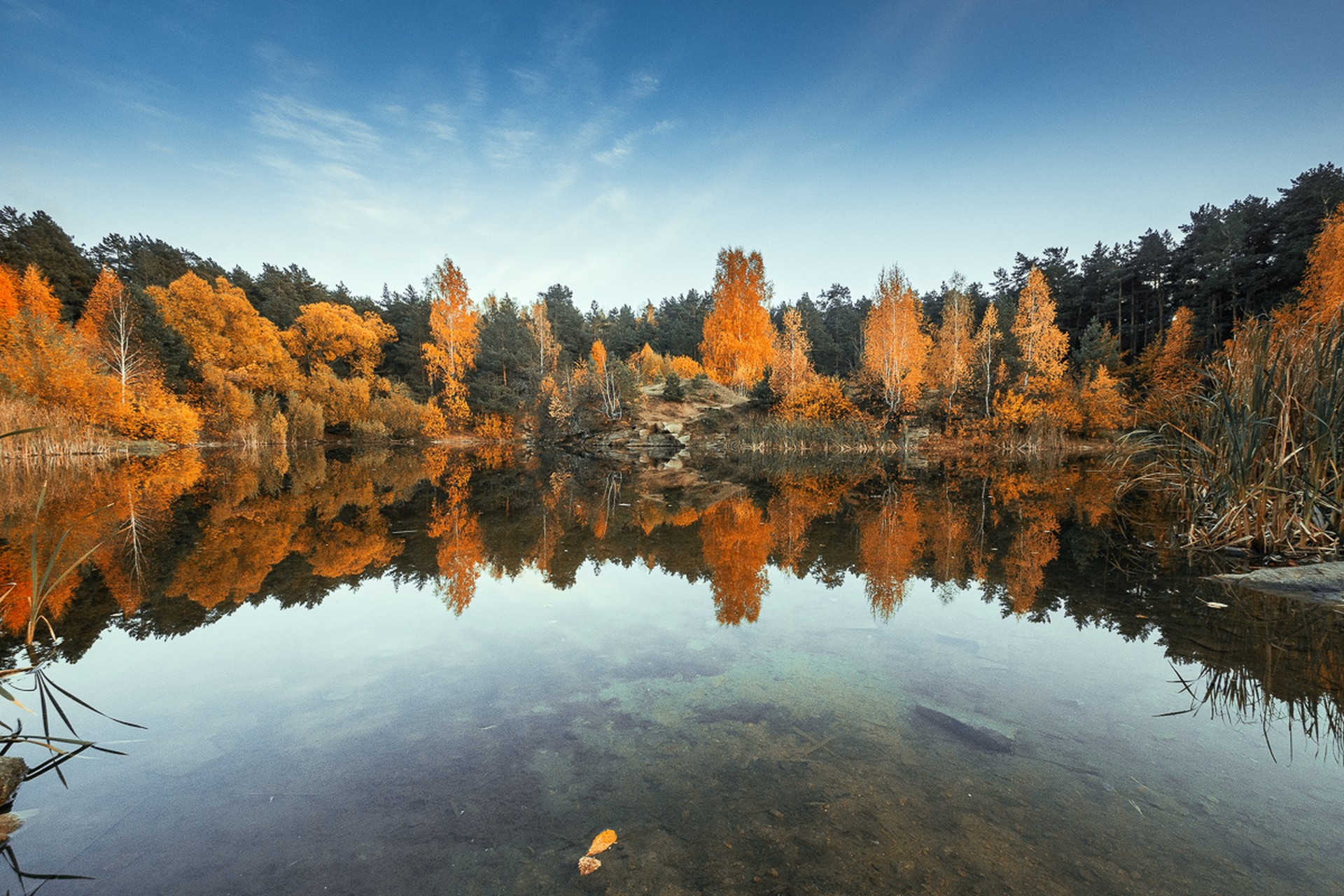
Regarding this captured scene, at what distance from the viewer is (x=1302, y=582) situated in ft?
17.3

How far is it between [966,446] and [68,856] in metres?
38.0

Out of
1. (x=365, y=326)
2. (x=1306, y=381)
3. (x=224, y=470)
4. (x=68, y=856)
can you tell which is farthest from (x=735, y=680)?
(x=365, y=326)

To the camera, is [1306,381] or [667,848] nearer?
[667,848]

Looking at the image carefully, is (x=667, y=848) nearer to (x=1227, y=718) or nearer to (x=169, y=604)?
(x=1227, y=718)

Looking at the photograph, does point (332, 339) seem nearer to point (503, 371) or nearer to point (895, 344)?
point (503, 371)

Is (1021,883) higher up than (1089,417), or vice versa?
(1089,417)

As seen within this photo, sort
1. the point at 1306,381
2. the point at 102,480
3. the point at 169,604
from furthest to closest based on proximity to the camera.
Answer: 1. the point at 102,480
2. the point at 1306,381
3. the point at 169,604

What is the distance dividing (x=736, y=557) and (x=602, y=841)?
5.36 m

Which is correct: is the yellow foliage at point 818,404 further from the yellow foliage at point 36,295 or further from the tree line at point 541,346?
the yellow foliage at point 36,295

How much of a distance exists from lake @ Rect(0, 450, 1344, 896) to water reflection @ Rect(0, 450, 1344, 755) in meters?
0.06

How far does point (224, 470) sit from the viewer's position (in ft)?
59.9

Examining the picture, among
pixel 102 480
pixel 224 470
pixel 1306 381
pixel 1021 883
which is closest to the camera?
pixel 1021 883

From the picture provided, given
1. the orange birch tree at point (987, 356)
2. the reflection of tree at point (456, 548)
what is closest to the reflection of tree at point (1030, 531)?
the reflection of tree at point (456, 548)

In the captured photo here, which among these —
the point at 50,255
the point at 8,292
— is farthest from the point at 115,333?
the point at 50,255
